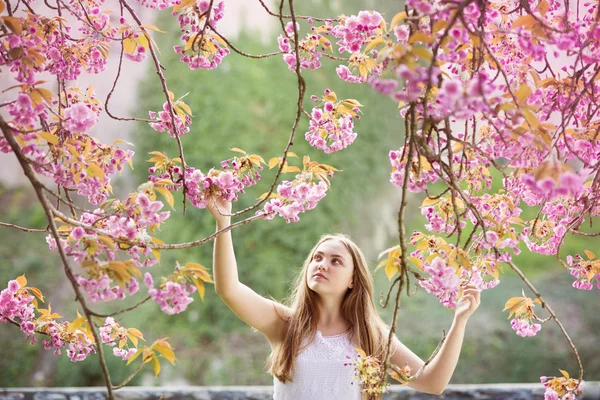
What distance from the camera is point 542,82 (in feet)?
4.77

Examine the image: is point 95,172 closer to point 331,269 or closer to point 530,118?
point 530,118

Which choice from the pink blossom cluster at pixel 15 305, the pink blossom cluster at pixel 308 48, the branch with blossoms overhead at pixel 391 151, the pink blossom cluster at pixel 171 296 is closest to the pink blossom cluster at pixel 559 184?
the branch with blossoms overhead at pixel 391 151

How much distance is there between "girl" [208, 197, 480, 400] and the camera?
1.80m

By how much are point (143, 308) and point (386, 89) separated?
14.5 ft

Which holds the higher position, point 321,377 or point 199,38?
point 199,38

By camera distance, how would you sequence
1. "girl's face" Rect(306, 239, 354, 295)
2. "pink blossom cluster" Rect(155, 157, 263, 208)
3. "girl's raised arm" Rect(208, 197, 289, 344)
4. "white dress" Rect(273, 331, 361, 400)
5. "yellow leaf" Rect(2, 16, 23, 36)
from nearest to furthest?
1. "yellow leaf" Rect(2, 16, 23, 36)
2. "pink blossom cluster" Rect(155, 157, 263, 208)
3. "girl's raised arm" Rect(208, 197, 289, 344)
4. "white dress" Rect(273, 331, 361, 400)
5. "girl's face" Rect(306, 239, 354, 295)

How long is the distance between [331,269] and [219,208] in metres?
0.53

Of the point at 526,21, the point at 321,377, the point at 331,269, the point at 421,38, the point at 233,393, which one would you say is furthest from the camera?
the point at 233,393

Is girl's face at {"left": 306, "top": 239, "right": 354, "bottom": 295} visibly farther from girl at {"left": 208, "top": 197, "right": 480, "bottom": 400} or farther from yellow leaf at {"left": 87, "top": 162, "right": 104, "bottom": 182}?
yellow leaf at {"left": 87, "top": 162, "right": 104, "bottom": 182}

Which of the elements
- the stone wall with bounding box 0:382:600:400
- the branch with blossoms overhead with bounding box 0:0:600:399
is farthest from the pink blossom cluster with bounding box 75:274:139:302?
the stone wall with bounding box 0:382:600:400

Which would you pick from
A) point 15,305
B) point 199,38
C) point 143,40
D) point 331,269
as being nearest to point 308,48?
point 199,38

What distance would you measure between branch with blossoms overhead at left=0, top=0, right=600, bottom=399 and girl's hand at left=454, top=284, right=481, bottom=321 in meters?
0.05

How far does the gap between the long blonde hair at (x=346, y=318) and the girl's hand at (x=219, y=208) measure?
0.49 meters

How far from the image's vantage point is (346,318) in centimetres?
203
